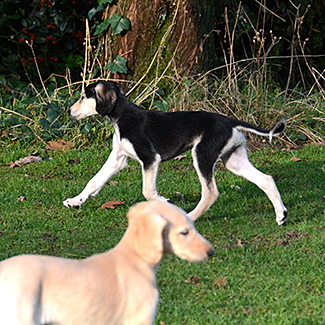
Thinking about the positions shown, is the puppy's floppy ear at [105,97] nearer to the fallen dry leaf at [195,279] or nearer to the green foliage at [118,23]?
the fallen dry leaf at [195,279]

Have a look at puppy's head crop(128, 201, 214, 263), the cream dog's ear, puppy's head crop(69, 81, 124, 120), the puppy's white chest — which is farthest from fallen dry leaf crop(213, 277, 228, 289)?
puppy's head crop(69, 81, 124, 120)

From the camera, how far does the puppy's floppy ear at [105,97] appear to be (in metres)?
5.75

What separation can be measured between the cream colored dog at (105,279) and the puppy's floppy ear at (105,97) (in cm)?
298

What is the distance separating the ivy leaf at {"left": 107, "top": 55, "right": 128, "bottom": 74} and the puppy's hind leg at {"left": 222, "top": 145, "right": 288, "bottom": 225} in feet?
13.6

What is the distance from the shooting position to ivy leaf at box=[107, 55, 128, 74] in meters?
9.38

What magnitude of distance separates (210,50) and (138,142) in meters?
4.79

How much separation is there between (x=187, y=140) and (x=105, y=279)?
308 cm

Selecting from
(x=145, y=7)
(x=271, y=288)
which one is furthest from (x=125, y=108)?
(x=145, y=7)

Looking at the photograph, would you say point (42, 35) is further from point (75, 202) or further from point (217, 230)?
point (217, 230)

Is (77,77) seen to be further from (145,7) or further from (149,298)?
(149,298)

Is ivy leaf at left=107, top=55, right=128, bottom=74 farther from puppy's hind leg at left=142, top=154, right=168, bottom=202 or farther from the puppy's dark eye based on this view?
the puppy's dark eye

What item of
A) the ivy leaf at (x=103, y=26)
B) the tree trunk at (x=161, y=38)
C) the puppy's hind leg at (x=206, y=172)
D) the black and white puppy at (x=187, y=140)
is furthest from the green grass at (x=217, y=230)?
the ivy leaf at (x=103, y=26)

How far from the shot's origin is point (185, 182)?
7191 millimetres

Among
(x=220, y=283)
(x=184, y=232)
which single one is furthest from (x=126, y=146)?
(x=184, y=232)
